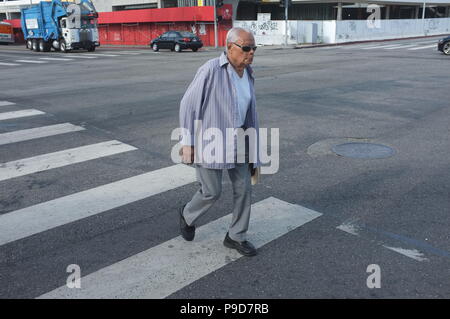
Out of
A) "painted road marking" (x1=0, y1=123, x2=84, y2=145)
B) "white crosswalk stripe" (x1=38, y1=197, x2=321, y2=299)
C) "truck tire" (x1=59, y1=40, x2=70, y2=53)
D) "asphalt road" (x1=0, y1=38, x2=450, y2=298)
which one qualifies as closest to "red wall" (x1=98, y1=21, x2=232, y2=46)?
"truck tire" (x1=59, y1=40, x2=70, y2=53)

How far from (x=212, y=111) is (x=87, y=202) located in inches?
89.8

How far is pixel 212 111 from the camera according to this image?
375 centimetres

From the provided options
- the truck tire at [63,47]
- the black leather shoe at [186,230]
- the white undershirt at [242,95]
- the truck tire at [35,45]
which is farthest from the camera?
A: the truck tire at [35,45]

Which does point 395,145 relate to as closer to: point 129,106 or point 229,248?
point 229,248

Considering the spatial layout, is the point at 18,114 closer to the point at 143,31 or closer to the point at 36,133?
the point at 36,133

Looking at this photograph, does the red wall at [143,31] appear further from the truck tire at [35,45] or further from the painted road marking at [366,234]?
the painted road marking at [366,234]

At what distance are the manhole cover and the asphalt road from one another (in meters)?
0.16

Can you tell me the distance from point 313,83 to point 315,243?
10.8 meters

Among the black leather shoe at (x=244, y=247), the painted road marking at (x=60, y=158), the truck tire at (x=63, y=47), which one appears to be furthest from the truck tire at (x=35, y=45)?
the black leather shoe at (x=244, y=247)

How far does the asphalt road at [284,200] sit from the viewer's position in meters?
3.62

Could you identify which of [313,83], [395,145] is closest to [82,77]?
[313,83]

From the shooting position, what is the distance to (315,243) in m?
4.19

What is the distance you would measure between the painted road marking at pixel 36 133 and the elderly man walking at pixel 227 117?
17.4 feet

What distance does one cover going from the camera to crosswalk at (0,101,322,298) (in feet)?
11.7
